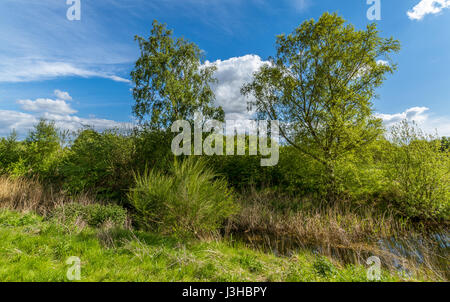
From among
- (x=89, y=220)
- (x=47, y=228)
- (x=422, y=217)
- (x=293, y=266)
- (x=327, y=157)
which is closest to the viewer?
(x=293, y=266)

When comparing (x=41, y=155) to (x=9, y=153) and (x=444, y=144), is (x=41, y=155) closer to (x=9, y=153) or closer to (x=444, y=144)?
(x=9, y=153)

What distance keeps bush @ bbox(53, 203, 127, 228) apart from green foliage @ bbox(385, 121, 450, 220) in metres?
11.5

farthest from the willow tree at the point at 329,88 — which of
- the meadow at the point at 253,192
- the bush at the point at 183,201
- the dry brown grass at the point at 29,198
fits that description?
the dry brown grass at the point at 29,198

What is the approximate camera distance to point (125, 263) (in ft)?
13.4

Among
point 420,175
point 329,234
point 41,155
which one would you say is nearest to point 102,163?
point 41,155

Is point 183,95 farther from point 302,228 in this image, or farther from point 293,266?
point 293,266

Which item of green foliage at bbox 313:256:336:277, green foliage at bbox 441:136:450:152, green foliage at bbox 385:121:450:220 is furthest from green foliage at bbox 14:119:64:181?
green foliage at bbox 441:136:450:152

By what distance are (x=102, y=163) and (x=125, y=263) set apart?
7.61 meters

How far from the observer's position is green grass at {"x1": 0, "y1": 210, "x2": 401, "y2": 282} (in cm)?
362

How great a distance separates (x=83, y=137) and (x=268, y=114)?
10.3m

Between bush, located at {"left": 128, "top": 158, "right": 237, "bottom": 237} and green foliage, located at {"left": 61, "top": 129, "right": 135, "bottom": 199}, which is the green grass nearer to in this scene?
bush, located at {"left": 128, "top": 158, "right": 237, "bottom": 237}

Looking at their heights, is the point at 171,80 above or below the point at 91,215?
above
